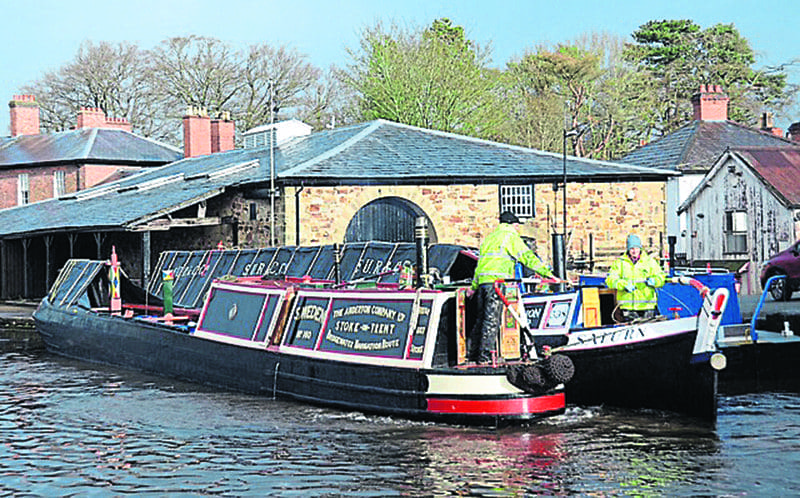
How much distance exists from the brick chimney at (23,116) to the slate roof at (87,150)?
107 centimetres

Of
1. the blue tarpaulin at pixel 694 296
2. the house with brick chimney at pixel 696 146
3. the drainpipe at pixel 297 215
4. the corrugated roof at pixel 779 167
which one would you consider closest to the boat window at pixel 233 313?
the blue tarpaulin at pixel 694 296

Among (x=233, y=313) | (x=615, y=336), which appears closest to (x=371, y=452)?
(x=615, y=336)

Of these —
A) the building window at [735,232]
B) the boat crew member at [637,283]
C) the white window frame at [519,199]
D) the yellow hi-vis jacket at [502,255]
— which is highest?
the white window frame at [519,199]

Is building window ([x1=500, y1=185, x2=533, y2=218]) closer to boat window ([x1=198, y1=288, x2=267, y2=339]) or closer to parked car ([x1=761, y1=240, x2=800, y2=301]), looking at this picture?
parked car ([x1=761, y1=240, x2=800, y2=301])

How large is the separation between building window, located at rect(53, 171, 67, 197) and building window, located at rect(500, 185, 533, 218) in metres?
22.3

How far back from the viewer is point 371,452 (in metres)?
11.0

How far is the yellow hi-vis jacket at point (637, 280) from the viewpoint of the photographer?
43.6 feet

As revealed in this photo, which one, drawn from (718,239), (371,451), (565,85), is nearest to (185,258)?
(371,451)

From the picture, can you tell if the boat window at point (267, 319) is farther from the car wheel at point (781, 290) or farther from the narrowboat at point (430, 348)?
the car wheel at point (781, 290)

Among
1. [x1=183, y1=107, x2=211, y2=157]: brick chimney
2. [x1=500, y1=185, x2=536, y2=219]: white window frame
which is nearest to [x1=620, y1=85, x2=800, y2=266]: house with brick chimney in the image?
[x1=500, y1=185, x2=536, y2=219]: white window frame

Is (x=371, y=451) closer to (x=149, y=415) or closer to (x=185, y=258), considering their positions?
(x=149, y=415)

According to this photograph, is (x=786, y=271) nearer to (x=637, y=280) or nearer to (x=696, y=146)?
(x=637, y=280)

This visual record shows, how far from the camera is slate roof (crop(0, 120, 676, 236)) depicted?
25812mm

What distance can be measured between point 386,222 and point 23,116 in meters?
26.1
